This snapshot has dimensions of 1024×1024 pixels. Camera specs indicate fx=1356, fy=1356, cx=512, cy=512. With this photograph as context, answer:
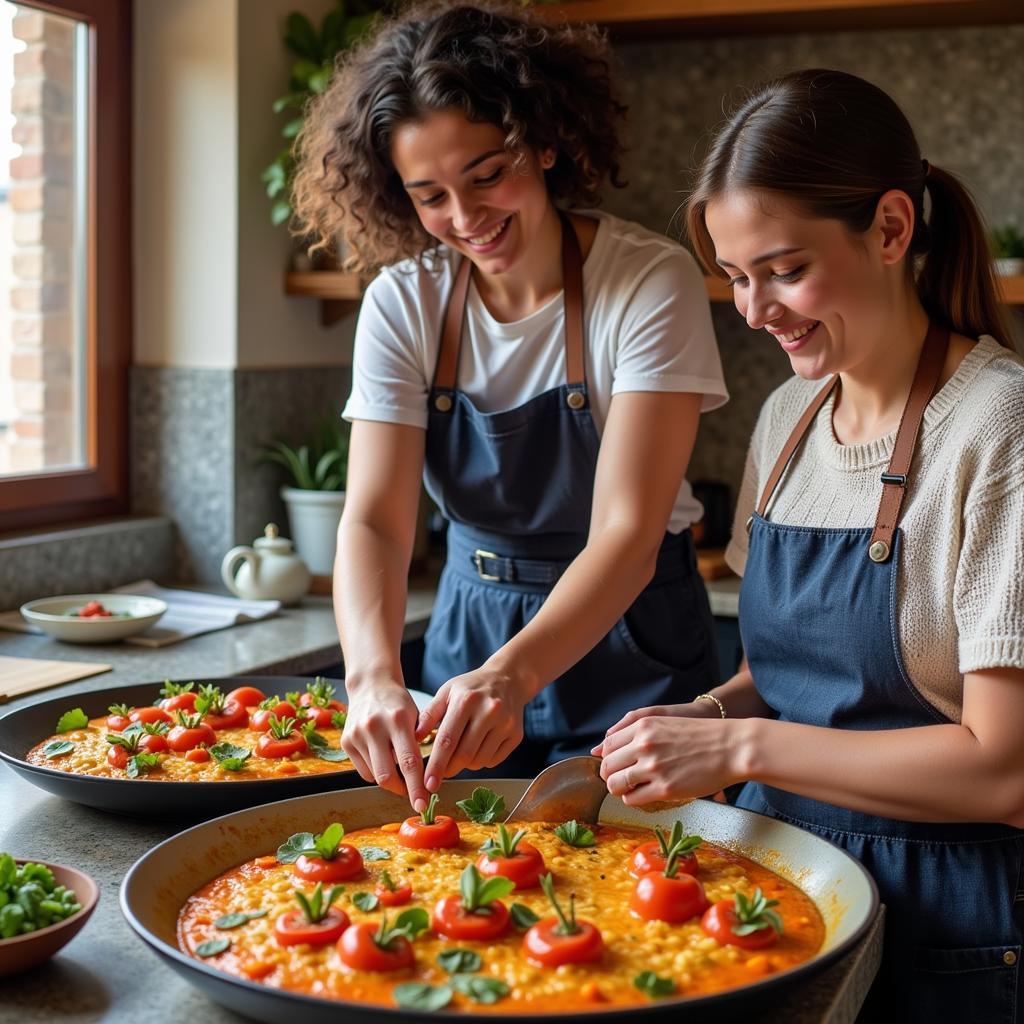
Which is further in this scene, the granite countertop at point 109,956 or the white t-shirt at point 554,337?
the white t-shirt at point 554,337

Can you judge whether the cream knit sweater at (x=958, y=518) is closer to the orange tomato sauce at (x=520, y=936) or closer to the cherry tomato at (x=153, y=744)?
the orange tomato sauce at (x=520, y=936)

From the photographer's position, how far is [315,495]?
2930 mm

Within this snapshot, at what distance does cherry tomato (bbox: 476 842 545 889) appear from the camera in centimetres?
122

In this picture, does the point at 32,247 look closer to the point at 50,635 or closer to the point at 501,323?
the point at 50,635

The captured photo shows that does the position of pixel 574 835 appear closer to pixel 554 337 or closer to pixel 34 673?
pixel 554 337

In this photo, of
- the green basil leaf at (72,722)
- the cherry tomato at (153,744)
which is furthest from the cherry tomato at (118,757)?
the green basil leaf at (72,722)

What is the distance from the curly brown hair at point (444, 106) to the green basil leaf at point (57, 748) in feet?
2.82

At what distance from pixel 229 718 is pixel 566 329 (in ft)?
2.37

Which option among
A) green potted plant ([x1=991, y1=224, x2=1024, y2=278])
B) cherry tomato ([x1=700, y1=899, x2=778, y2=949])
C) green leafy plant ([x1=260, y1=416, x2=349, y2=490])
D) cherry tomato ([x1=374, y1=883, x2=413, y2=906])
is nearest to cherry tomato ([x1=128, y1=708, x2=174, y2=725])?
cherry tomato ([x1=374, y1=883, x2=413, y2=906])

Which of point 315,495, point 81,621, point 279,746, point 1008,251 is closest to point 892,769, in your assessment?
point 279,746

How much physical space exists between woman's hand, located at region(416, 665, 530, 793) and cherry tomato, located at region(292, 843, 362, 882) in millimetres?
149

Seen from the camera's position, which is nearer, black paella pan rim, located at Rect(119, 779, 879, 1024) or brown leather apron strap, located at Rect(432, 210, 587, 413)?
black paella pan rim, located at Rect(119, 779, 879, 1024)

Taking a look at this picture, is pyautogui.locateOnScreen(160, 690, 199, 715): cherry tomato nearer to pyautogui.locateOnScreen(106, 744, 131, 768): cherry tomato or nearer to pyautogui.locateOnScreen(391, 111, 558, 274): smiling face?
pyautogui.locateOnScreen(106, 744, 131, 768): cherry tomato

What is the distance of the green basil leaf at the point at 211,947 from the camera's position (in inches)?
42.8
